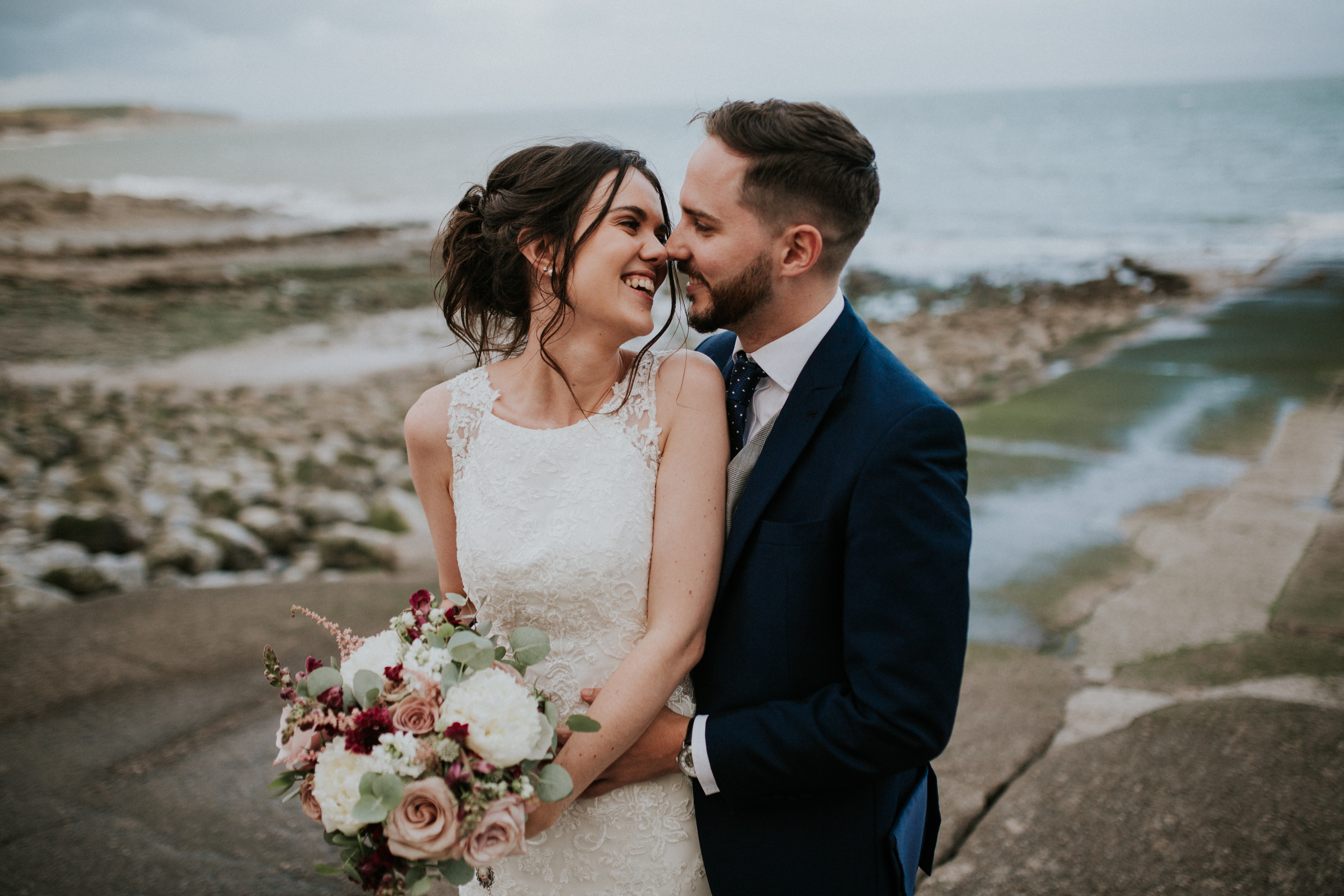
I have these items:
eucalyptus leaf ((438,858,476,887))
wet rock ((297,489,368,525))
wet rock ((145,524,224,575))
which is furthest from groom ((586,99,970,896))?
wet rock ((297,489,368,525))

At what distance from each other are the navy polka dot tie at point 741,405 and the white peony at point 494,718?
84 centimetres

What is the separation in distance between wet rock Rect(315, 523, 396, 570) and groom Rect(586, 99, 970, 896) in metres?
4.03

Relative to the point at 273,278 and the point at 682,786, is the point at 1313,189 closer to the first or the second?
the point at 273,278

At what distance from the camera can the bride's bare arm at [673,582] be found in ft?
6.27

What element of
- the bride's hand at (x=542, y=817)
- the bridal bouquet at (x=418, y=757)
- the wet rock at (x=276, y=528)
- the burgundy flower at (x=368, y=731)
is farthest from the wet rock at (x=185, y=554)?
the burgundy flower at (x=368, y=731)

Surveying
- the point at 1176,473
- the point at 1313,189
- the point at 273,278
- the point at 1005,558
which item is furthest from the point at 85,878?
the point at 1313,189

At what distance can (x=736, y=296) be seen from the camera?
219 cm

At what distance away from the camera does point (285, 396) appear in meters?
11.1

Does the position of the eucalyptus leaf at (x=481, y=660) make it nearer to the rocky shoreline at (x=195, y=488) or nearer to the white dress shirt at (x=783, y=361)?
the white dress shirt at (x=783, y=361)

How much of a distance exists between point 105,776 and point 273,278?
61.9 feet

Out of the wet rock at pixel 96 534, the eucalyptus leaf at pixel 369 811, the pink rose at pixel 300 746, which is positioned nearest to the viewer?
the eucalyptus leaf at pixel 369 811

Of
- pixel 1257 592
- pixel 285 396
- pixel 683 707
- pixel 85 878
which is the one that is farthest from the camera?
pixel 285 396

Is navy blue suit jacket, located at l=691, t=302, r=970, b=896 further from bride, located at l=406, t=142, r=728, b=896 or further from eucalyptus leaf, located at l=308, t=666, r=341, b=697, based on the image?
eucalyptus leaf, located at l=308, t=666, r=341, b=697

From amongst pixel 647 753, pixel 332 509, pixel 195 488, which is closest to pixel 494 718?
pixel 647 753
